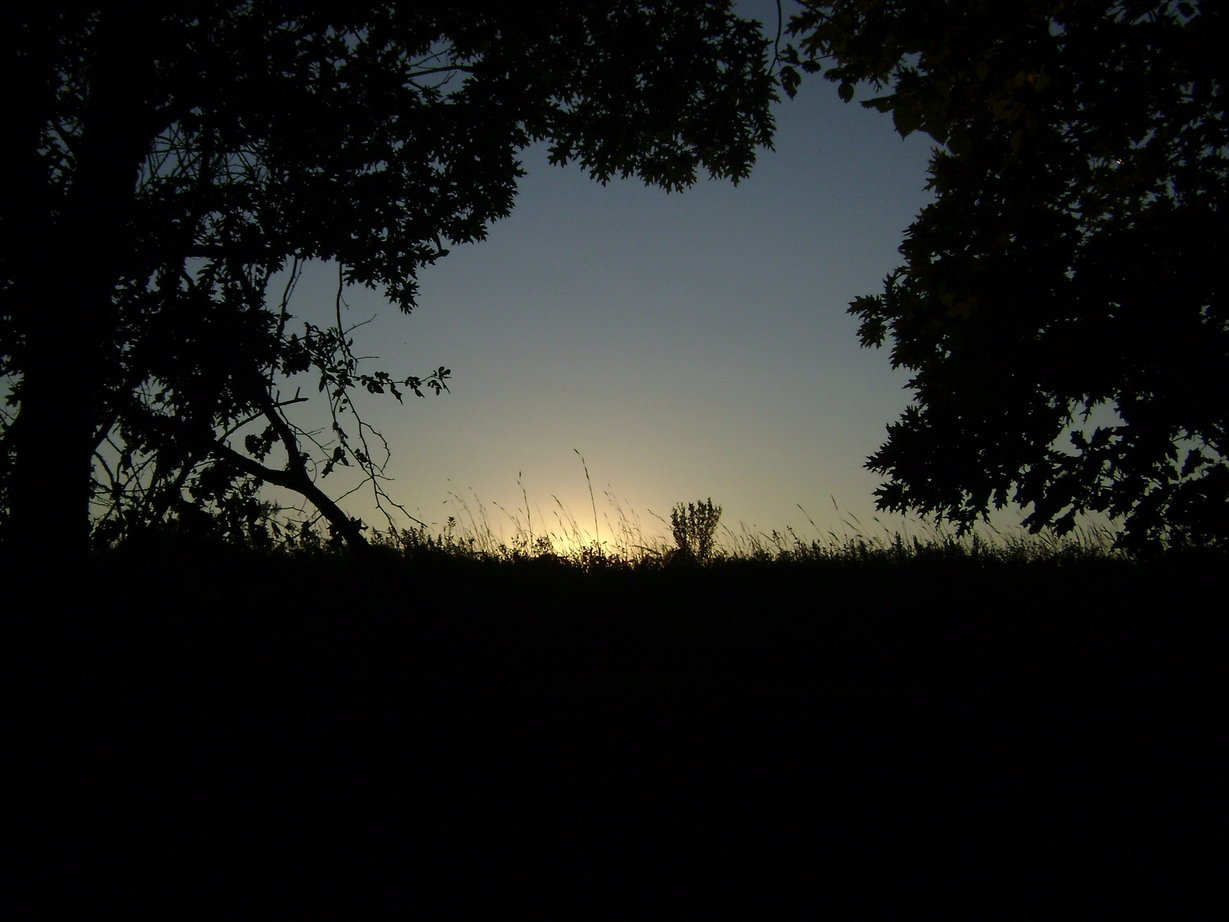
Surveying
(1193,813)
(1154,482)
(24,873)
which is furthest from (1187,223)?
(24,873)

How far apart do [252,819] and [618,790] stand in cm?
A: 164

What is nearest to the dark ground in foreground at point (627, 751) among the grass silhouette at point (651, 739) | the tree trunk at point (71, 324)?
the grass silhouette at point (651, 739)

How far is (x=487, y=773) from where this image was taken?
3.05 metres

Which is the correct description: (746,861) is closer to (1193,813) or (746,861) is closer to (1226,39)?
(1193,813)

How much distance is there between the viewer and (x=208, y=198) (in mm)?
3350

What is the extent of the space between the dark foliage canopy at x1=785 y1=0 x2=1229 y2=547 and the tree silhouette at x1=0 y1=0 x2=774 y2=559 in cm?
209

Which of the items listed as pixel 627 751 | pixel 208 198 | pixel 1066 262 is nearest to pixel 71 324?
pixel 208 198

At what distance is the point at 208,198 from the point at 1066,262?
4.85 meters

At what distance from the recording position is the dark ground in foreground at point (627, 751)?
7.95ft

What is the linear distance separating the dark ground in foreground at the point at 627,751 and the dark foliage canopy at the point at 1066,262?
1128 mm

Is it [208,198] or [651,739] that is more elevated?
[208,198]

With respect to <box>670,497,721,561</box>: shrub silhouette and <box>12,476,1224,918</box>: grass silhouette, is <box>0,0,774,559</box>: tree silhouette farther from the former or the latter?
<box>670,497,721,561</box>: shrub silhouette

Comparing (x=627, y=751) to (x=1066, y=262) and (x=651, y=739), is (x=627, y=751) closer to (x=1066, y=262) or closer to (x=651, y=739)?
(x=651, y=739)

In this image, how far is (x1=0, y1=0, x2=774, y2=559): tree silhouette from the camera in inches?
127
